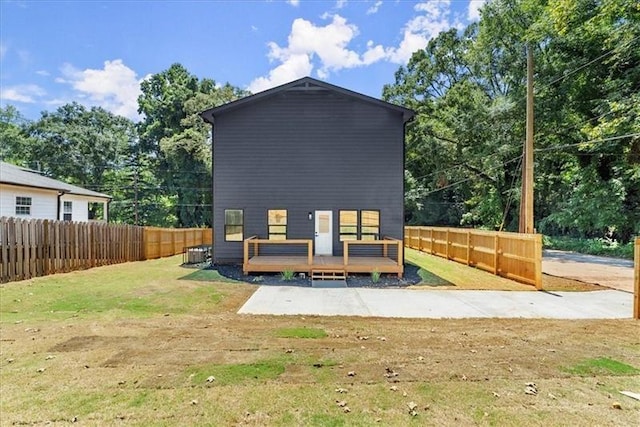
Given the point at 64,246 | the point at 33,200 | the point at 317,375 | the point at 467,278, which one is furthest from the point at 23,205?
the point at 467,278

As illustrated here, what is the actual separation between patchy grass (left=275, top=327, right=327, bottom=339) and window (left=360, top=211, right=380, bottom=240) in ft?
24.9

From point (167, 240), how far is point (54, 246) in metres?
7.56

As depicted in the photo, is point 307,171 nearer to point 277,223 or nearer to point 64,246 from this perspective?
point 277,223

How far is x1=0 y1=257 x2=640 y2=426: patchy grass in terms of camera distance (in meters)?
2.94

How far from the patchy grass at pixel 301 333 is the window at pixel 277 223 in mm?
7547

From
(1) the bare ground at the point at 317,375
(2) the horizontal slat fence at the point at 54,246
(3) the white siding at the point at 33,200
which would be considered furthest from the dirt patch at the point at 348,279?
(3) the white siding at the point at 33,200

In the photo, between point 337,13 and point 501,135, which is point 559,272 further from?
point 337,13

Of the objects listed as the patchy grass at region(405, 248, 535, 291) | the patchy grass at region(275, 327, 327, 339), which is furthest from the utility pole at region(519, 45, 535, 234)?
the patchy grass at region(275, 327, 327, 339)

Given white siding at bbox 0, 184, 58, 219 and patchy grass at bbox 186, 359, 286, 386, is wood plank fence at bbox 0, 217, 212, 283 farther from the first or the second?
patchy grass at bbox 186, 359, 286, 386

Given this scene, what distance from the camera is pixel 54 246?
10422mm

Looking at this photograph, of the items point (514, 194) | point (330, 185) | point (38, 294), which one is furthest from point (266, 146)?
point (514, 194)

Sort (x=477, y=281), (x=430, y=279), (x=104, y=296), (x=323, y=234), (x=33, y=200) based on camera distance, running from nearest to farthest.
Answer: (x=104, y=296) → (x=477, y=281) → (x=430, y=279) → (x=323, y=234) → (x=33, y=200)

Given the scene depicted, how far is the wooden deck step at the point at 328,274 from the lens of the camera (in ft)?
35.0

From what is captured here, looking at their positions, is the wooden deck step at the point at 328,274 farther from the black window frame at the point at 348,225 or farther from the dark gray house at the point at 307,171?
the black window frame at the point at 348,225
